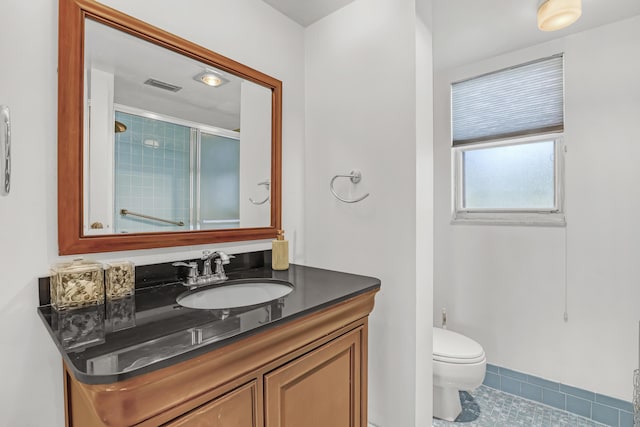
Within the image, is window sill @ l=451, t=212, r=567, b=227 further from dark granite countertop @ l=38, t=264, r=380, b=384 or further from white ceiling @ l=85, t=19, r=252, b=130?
white ceiling @ l=85, t=19, r=252, b=130

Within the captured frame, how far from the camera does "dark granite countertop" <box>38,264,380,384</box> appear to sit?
0.59 metres

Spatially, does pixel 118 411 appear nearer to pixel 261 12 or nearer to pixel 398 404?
pixel 398 404

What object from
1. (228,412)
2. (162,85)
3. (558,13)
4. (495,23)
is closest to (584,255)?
(558,13)

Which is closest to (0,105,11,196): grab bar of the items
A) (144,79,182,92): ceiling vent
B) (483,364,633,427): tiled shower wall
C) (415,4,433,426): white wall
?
(144,79,182,92): ceiling vent

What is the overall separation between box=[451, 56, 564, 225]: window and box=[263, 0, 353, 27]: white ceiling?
4.18ft

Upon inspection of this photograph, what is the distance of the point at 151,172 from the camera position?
1.22m

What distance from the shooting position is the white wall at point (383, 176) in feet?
4.59

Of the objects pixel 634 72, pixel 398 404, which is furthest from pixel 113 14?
pixel 634 72

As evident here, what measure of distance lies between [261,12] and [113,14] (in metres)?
0.76

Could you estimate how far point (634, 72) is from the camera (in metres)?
1.74

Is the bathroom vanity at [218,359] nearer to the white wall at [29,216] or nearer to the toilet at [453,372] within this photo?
the white wall at [29,216]

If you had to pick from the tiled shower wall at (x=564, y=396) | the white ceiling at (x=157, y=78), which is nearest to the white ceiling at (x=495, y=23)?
the white ceiling at (x=157, y=78)

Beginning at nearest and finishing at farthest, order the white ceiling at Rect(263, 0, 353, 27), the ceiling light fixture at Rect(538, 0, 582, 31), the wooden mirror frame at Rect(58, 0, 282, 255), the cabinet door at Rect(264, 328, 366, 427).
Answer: the cabinet door at Rect(264, 328, 366, 427) → the wooden mirror frame at Rect(58, 0, 282, 255) → the ceiling light fixture at Rect(538, 0, 582, 31) → the white ceiling at Rect(263, 0, 353, 27)

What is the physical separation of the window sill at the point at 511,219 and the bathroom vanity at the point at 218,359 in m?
1.44
